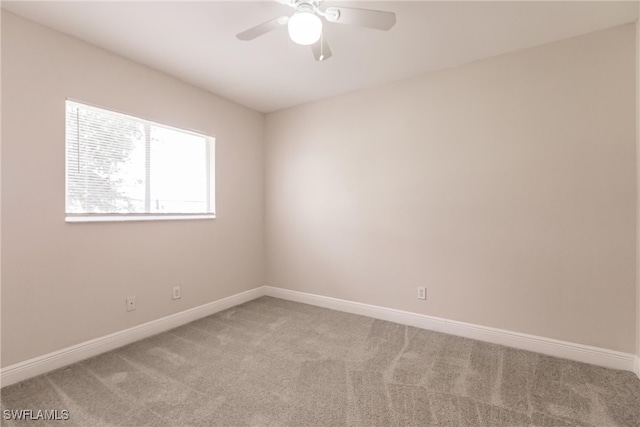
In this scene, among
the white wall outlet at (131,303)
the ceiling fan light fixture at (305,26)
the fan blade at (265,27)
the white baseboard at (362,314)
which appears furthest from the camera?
the white wall outlet at (131,303)

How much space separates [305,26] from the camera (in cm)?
146

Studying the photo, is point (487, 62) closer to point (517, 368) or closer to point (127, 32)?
point (517, 368)

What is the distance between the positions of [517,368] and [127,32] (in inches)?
148

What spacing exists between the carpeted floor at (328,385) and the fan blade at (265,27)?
7.29 ft

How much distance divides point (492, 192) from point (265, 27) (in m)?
2.16

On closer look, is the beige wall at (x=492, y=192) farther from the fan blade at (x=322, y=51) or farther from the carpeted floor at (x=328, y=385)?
the fan blade at (x=322, y=51)

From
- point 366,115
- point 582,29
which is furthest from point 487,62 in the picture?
point 366,115

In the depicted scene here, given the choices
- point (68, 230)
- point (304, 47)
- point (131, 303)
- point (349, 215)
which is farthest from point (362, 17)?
point (131, 303)

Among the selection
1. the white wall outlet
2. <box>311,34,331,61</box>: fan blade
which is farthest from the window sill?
<box>311,34,331,61</box>: fan blade

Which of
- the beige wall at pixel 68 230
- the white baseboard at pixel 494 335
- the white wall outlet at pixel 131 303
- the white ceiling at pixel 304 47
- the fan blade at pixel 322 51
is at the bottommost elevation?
the white baseboard at pixel 494 335

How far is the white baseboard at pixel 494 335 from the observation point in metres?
2.00

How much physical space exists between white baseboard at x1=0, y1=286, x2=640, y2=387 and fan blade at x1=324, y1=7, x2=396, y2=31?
2449 mm

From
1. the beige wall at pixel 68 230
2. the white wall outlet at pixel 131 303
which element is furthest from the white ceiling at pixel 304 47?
the white wall outlet at pixel 131 303

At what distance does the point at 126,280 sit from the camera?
7.88 feet
